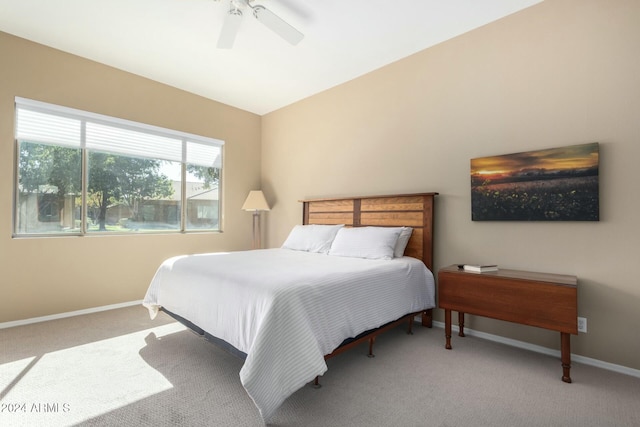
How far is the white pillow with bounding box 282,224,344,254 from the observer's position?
139 inches

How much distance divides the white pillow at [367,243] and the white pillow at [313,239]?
18cm

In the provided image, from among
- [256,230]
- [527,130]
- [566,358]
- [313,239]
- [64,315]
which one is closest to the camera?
[566,358]

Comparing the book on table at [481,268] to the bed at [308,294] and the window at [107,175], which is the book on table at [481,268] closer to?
the bed at [308,294]

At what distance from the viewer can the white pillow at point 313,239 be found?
3.52 meters

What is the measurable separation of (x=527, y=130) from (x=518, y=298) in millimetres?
1422

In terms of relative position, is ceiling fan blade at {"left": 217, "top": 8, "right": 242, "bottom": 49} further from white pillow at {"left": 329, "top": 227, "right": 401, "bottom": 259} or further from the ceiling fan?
white pillow at {"left": 329, "top": 227, "right": 401, "bottom": 259}

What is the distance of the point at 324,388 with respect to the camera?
1.92m

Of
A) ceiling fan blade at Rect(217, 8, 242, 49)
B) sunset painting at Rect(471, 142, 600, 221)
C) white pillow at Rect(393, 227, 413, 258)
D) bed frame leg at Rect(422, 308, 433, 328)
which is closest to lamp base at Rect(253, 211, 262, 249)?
white pillow at Rect(393, 227, 413, 258)

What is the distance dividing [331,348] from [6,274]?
3.34 metres

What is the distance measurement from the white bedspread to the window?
156 centimetres

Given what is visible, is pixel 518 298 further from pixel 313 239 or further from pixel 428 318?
pixel 313 239

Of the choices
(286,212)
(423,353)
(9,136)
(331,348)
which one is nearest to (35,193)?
(9,136)

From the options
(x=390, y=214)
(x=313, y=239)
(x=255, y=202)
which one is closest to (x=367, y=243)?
(x=390, y=214)

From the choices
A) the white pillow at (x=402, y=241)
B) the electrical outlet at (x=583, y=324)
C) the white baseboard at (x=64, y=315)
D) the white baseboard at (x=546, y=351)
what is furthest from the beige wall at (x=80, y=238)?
the electrical outlet at (x=583, y=324)
